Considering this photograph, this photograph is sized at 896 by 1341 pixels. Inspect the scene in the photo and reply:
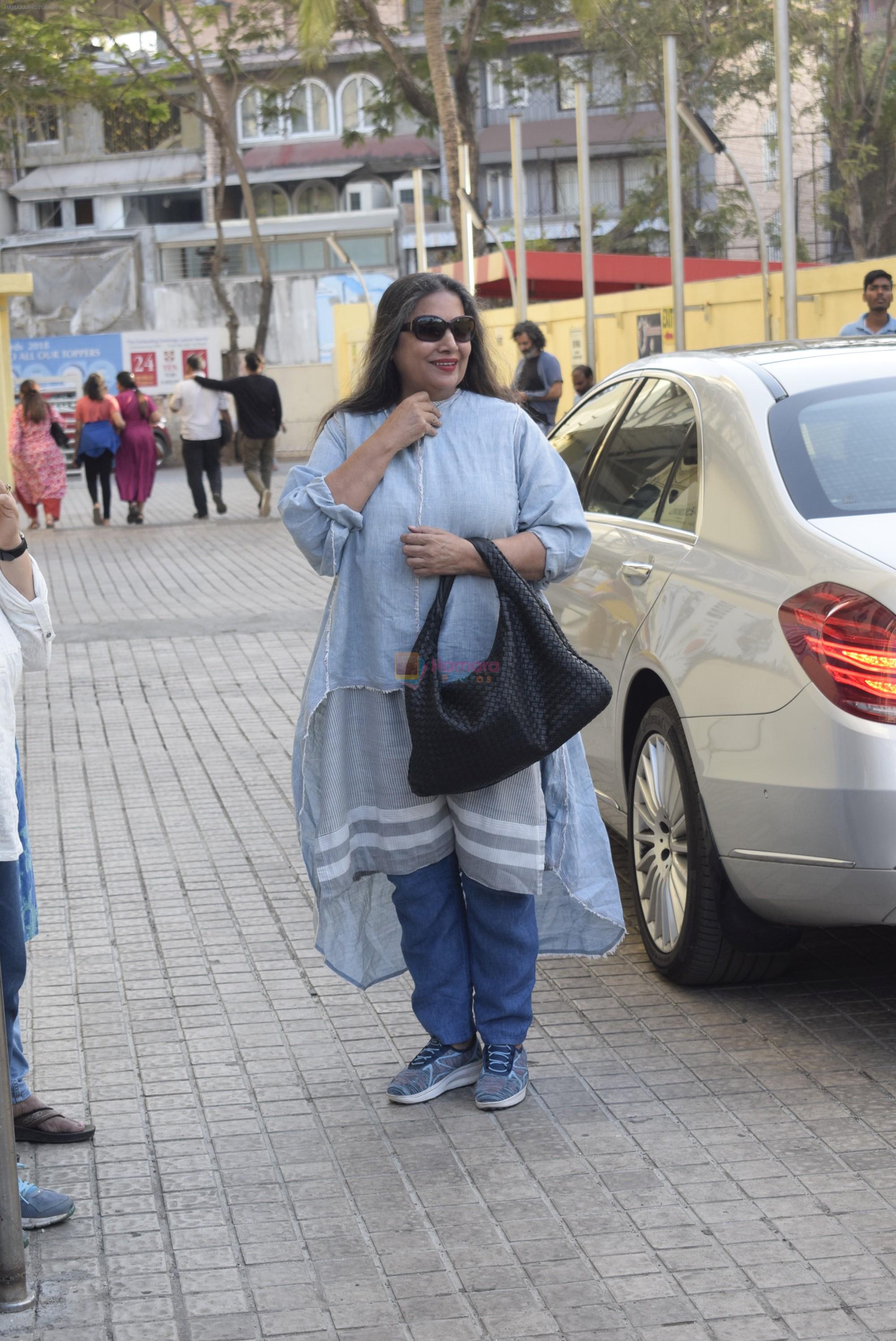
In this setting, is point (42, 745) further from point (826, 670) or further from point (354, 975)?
point (826, 670)

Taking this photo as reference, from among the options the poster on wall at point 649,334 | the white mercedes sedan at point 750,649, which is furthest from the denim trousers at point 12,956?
the poster on wall at point 649,334

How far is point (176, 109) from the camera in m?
51.9

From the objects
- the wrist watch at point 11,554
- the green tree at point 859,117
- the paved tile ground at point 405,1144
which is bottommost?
the paved tile ground at point 405,1144

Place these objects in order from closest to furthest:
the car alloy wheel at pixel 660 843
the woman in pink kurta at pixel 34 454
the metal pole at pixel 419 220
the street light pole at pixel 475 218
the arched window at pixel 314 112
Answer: the car alloy wheel at pixel 660 843
the woman in pink kurta at pixel 34 454
the street light pole at pixel 475 218
the metal pole at pixel 419 220
the arched window at pixel 314 112

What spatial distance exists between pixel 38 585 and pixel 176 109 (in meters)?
51.3

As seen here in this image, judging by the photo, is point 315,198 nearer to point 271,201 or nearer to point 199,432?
point 271,201

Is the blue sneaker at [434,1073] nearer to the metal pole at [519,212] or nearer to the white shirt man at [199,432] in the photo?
the white shirt man at [199,432]

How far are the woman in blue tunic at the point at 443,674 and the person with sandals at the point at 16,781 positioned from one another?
62 centimetres

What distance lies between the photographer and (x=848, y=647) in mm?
3938

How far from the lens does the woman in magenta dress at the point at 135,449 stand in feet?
69.8

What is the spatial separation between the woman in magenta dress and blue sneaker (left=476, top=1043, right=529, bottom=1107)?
696 inches

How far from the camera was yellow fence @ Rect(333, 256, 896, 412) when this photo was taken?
62.4ft

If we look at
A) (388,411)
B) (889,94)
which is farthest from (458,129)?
(388,411)

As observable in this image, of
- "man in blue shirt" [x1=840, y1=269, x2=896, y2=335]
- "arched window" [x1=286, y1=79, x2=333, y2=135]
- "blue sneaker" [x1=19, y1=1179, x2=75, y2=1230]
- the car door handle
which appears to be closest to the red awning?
"man in blue shirt" [x1=840, y1=269, x2=896, y2=335]
